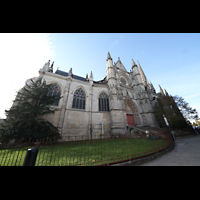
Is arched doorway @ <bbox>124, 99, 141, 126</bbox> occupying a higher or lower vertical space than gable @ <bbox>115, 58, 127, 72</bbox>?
lower

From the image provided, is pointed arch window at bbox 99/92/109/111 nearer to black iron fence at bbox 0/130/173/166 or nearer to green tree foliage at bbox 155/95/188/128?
black iron fence at bbox 0/130/173/166

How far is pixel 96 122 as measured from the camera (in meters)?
14.6

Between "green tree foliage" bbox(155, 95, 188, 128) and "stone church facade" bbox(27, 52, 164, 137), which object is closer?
"stone church facade" bbox(27, 52, 164, 137)

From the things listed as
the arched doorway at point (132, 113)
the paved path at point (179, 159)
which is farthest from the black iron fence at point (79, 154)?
the arched doorway at point (132, 113)

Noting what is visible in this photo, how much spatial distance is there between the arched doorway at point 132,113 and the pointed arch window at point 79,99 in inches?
381

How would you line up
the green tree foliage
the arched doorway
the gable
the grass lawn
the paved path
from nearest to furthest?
the grass lawn, the paved path, the green tree foliage, the arched doorway, the gable

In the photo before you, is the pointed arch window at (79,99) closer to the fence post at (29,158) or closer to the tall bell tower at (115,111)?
the tall bell tower at (115,111)

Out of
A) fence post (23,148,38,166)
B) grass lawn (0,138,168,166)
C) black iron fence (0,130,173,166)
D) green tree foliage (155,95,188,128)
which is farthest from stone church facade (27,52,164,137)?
fence post (23,148,38,166)

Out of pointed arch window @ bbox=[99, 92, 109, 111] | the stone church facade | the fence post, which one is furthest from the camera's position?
pointed arch window @ bbox=[99, 92, 109, 111]

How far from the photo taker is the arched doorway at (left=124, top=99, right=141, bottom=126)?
724 inches

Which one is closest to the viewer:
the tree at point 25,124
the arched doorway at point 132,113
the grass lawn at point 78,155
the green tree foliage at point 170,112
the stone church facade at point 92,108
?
the grass lawn at point 78,155

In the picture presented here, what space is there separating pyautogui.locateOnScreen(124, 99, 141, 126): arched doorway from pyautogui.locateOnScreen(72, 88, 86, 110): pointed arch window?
9.67 m

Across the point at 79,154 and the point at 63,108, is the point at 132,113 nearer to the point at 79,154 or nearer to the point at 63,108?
the point at 63,108

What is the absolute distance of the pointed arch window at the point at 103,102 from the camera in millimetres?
16567
